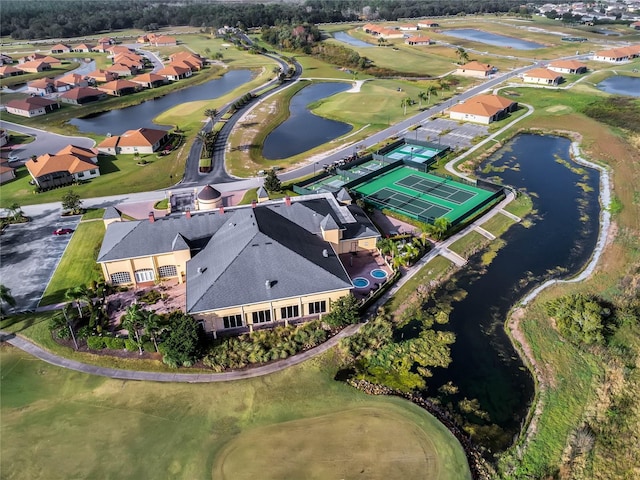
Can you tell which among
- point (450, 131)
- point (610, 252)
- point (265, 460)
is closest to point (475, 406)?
Answer: point (265, 460)

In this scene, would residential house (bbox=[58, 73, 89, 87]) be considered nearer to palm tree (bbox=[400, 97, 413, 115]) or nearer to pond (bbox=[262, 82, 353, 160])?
pond (bbox=[262, 82, 353, 160])

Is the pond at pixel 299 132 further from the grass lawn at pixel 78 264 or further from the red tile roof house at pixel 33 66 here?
the red tile roof house at pixel 33 66

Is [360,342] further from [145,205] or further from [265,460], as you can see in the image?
[145,205]

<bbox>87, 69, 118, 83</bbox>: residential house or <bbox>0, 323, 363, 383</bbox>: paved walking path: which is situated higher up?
<bbox>87, 69, 118, 83</bbox>: residential house

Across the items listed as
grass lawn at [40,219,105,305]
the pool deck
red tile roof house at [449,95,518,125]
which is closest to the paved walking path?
the pool deck

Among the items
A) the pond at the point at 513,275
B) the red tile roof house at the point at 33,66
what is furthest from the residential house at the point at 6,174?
the red tile roof house at the point at 33,66

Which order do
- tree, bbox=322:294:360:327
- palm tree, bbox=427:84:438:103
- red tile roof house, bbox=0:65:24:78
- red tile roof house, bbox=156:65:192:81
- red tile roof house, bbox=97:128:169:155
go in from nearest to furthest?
tree, bbox=322:294:360:327, red tile roof house, bbox=97:128:169:155, palm tree, bbox=427:84:438:103, red tile roof house, bbox=156:65:192:81, red tile roof house, bbox=0:65:24:78

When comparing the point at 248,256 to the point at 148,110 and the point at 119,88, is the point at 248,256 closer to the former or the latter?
the point at 148,110
